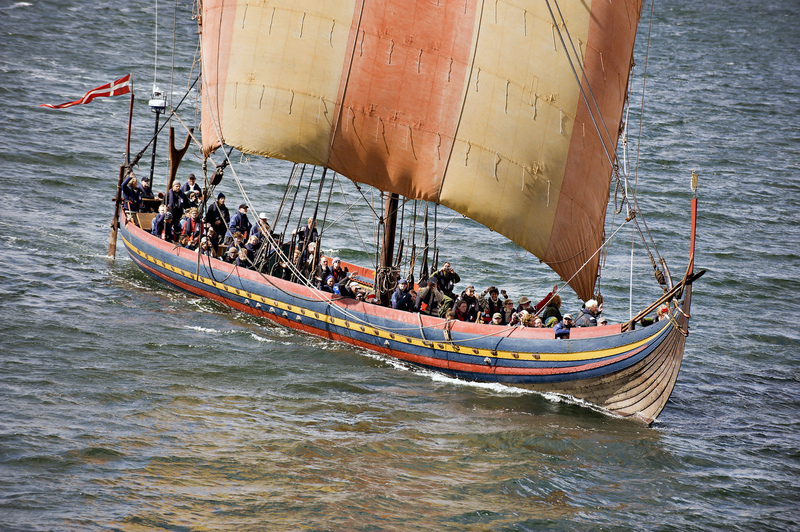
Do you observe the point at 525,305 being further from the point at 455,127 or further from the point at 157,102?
the point at 157,102

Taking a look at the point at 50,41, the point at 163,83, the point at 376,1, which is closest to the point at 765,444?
the point at 376,1

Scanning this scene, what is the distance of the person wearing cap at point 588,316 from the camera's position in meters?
18.6

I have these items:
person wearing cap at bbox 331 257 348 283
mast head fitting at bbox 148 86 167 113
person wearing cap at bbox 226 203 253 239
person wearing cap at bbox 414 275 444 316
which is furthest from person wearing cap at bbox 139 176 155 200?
person wearing cap at bbox 414 275 444 316

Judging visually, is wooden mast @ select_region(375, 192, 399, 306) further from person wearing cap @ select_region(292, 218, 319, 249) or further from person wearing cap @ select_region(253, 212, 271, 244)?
person wearing cap @ select_region(253, 212, 271, 244)

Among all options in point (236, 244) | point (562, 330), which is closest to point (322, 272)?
point (236, 244)

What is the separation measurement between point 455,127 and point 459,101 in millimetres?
558

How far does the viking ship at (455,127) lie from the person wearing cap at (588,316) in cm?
122

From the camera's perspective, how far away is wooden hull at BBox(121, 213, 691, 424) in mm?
16828

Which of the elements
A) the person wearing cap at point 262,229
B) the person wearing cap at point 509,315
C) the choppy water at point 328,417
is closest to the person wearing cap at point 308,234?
the person wearing cap at point 262,229

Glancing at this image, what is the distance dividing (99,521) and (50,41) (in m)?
40.4

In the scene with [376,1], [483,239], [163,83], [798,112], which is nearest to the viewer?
[376,1]

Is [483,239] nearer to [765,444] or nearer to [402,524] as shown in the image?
[765,444]

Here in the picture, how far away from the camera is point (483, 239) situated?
32.6 metres

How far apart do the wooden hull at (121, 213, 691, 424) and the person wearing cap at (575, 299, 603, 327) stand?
1205 mm
